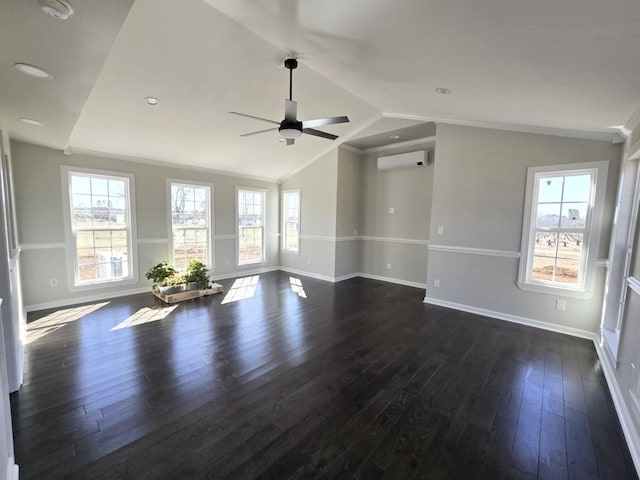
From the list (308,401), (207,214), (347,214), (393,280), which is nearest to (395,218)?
(347,214)

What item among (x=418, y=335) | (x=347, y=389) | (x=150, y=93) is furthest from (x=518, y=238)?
(x=150, y=93)

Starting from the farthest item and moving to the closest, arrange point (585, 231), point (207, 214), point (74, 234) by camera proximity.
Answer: point (207, 214) → point (74, 234) → point (585, 231)

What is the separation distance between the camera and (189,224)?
18.3 ft

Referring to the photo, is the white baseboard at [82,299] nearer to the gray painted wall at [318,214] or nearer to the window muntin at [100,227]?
the window muntin at [100,227]

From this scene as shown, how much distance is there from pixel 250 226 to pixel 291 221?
1.01m

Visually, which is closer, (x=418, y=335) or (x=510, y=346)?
(x=510, y=346)

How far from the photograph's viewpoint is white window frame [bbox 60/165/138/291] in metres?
4.17

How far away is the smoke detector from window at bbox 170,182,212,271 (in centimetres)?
422

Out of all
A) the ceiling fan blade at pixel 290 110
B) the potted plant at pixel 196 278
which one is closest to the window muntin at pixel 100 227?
the potted plant at pixel 196 278

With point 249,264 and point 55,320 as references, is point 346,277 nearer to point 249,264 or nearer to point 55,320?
point 249,264

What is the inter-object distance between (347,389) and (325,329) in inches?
47.7

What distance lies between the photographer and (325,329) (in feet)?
11.5

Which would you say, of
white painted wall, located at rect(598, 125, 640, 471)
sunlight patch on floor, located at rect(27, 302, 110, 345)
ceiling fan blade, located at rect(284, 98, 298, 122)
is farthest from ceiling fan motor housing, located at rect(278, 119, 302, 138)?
sunlight patch on floor, located at rect(27, 302, 110, 345)

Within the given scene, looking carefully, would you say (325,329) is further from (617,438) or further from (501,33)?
(501,33)
